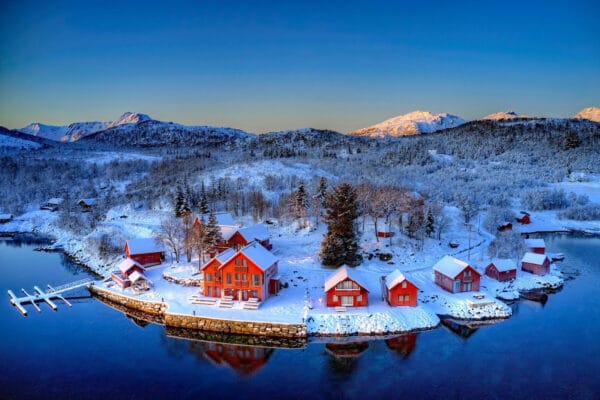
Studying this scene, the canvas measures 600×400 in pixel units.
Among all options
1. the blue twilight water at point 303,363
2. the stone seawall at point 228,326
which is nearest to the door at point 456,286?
the blue twilight water at point 303,363

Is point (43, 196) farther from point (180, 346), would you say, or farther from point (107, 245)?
point (180, 346)

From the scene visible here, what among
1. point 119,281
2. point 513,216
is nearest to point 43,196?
point 119,281

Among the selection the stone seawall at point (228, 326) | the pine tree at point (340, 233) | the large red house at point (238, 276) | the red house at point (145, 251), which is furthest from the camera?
the red house at point (145, 251)

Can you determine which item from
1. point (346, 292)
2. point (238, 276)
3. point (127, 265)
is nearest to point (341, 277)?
point (346, 292)

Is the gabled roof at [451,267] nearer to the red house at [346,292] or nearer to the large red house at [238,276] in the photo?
the red house at [346,292]

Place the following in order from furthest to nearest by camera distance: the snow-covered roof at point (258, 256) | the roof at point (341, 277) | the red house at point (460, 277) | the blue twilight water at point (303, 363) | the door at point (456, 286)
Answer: the door at point (456, 286), the red house at point (460, 277), the snow-covered roof at point (258, 256), the roof at point (341, 277), the blue twilight water at point (303, 363)

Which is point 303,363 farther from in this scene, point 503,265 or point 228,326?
point 503,265

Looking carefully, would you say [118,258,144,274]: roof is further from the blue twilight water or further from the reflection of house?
the reflection of house

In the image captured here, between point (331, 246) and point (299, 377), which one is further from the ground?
point (331, 246)
